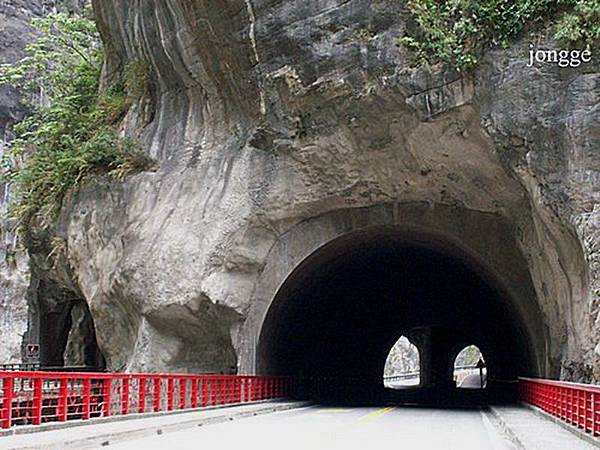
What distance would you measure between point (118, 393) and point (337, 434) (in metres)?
5.34

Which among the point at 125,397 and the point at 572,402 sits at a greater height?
the point at 572,402

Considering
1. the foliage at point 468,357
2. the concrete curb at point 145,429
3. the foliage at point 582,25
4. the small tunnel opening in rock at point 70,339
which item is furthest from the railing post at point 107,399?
the foliage at point 468,357

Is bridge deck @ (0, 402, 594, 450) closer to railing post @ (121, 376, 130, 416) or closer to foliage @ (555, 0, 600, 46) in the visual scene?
railing post @ (121, 376, 130, 416)

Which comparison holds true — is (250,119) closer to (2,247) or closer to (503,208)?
(503,208)

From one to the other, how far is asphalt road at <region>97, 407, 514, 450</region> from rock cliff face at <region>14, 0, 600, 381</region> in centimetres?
314

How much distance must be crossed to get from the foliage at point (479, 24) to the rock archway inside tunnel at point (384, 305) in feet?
18.9

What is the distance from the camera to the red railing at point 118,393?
38.2 feet

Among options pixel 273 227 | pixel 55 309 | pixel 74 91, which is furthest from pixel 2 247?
pixel 273 227

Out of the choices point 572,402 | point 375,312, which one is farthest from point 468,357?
point 572,402

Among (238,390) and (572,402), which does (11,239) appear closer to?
(238,390)

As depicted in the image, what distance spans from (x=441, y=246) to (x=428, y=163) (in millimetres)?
5630

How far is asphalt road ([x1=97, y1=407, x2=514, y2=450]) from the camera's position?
11.0 metres

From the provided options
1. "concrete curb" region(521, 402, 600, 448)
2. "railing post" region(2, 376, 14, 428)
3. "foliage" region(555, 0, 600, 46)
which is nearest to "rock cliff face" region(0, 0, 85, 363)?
"concrete curb" region(521, 402, 600, 448)

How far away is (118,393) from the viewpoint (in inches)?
642
